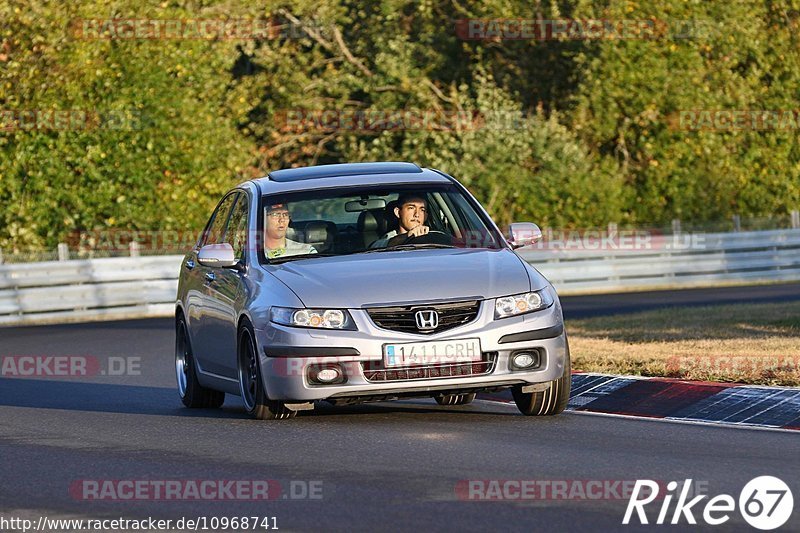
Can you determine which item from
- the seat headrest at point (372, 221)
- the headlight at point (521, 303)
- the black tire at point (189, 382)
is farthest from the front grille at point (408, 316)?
the black tire at point (189, 382)

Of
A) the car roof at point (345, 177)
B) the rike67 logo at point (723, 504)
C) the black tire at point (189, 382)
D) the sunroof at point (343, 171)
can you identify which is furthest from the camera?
the black tire at point (189, 382)

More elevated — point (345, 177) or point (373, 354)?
point (345, 177)

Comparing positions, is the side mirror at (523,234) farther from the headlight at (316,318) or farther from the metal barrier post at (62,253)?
the metal barrier post at (62,253)

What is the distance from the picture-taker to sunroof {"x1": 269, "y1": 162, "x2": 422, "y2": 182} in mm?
12461

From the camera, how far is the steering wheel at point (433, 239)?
11.8 metres

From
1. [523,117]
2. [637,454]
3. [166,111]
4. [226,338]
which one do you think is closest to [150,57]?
[166,111]

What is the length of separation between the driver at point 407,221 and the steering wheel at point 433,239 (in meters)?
0.03

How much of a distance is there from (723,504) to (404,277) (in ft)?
11.6

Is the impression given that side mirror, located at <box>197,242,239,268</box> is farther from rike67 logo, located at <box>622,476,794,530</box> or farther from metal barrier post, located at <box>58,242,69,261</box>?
metal barrier post, located at <box>58,242,69,261</box>

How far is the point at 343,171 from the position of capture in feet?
41.2

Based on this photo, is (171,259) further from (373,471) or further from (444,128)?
(373,471)

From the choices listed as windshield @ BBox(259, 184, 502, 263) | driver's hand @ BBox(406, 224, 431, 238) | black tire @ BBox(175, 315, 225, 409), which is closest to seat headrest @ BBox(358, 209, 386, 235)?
windshield @ BBox(259, 184, 502, 263)

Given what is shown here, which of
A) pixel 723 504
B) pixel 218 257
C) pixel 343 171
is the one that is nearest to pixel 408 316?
pixel 218 257

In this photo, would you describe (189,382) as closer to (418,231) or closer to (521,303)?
(418,231)
